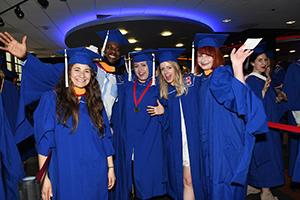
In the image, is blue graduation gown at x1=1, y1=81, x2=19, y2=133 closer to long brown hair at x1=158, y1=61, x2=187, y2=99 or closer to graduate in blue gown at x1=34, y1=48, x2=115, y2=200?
graduate in blue gown at x1=34, y1=48, x2=115, y2=200

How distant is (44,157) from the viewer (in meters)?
2.18

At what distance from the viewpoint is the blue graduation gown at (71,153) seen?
217cm

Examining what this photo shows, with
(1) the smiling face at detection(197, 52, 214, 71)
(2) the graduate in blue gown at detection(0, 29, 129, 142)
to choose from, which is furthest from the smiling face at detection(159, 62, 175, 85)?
(2) the graduate in blue gown at detection(0, 29, 129, 142)

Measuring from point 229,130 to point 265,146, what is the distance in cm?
148

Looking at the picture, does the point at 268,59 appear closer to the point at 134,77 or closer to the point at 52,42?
the point at 134,77

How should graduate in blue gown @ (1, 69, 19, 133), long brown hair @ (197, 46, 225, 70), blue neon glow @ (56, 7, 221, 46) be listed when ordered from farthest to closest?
blue neon glow @ (56, 7, 221, 46) < graduate in blue gown @ (1, 69, 19, 133) < long brown hair @ (197, 46, 225, 70)

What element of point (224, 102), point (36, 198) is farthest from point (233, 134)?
point (36, 198)

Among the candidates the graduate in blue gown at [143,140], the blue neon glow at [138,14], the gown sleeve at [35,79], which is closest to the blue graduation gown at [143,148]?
the graduate in blue gown at [143,140]

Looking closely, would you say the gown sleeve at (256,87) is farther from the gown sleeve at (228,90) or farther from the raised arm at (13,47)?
the raised arm at (13,47)

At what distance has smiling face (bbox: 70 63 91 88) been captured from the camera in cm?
233

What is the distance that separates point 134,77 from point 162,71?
0.41 meters

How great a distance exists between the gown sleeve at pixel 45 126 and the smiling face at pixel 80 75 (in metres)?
0.26

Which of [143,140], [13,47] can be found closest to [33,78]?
[13,47]

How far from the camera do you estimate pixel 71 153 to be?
7.14 feet
